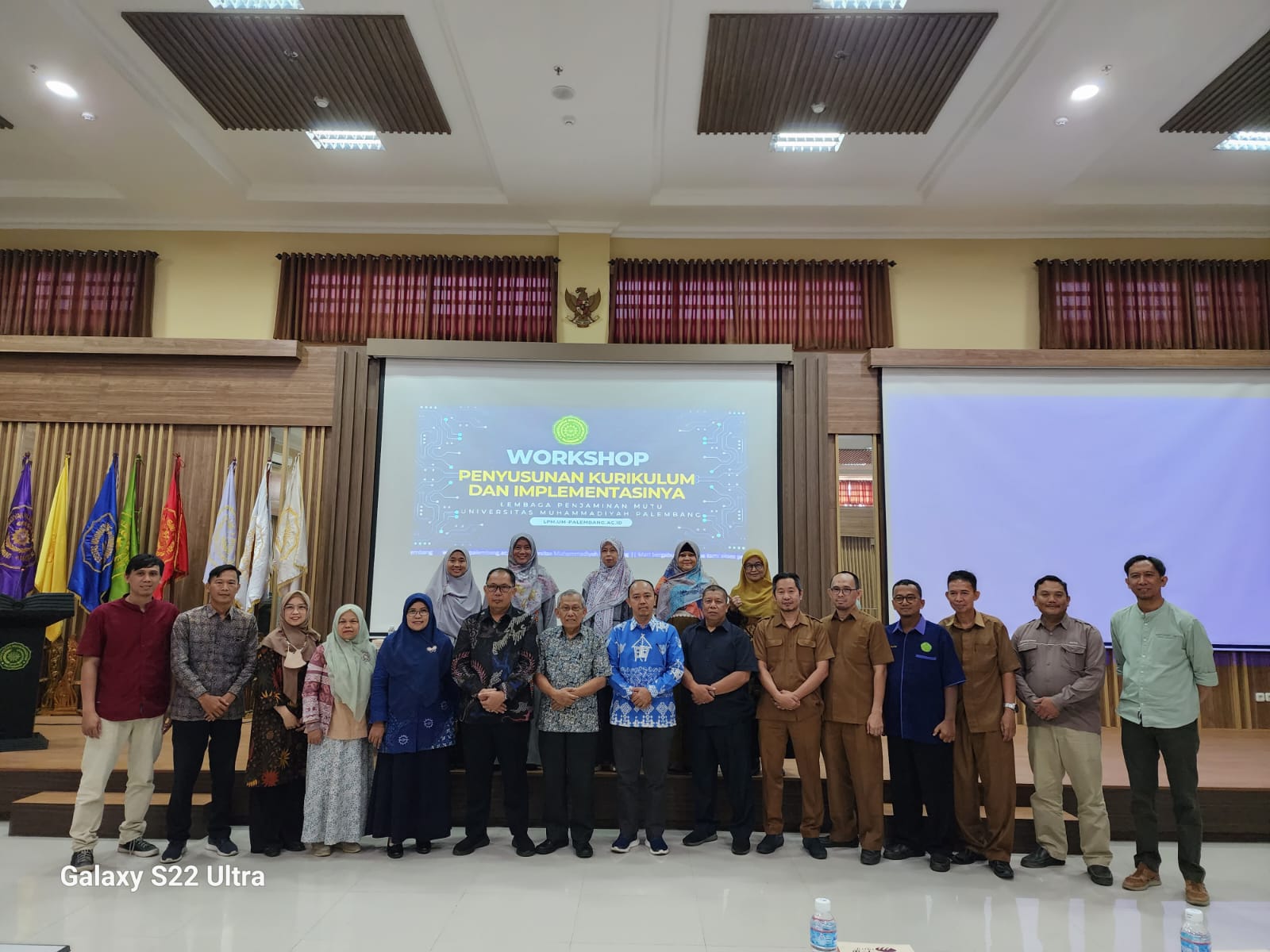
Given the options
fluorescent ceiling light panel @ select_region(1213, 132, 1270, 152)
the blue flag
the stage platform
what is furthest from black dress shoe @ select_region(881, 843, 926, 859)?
the blue flag

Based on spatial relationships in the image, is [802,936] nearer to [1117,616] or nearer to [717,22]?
[1117,616]

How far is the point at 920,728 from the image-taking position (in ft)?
12.7

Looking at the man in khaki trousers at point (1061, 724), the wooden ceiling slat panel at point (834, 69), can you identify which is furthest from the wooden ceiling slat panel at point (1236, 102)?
the man in khaki trousers at point (1061, 724)

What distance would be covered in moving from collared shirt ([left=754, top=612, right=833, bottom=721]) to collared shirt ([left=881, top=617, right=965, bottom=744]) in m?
0.34

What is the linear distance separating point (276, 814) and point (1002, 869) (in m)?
3.36

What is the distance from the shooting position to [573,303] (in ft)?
21.6

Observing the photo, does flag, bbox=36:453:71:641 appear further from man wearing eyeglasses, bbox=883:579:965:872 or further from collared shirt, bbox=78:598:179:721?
man wearing eyeglasses, bbox=883:579:965:872

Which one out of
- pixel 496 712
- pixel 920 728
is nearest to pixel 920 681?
pixel 920 728

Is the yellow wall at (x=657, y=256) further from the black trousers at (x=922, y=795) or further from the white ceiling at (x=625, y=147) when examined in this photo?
the black trousers at (x=922, y=795)

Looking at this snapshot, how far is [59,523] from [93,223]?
2.58m

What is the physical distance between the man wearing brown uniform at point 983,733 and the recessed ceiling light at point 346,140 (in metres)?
4.77

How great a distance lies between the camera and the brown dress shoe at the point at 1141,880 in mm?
3568

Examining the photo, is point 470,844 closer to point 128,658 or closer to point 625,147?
point 128,658

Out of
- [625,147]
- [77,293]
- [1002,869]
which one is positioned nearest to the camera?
[1002,869]
